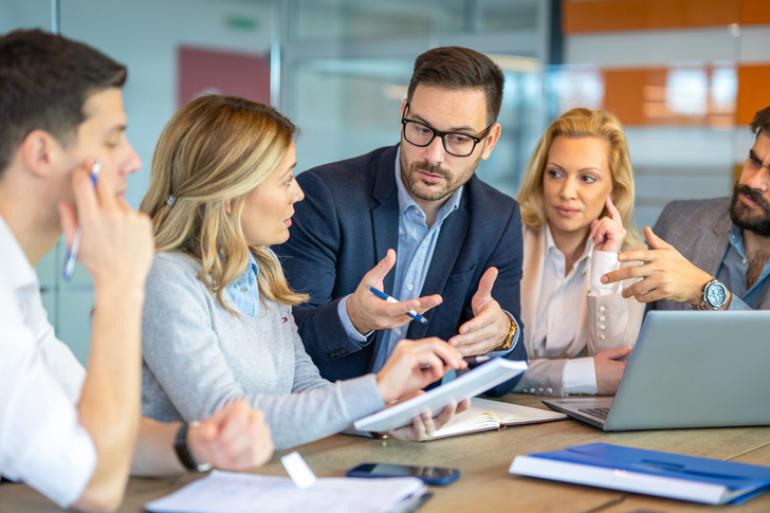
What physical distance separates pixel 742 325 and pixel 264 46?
838cm

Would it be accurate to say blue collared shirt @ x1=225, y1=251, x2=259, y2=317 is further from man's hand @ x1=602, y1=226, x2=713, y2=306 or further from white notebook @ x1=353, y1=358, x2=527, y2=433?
man's hand @ x1=602, y1=226, x2=713, y2=306

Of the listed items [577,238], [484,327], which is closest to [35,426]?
[484,327]

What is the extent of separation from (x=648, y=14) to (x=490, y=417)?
4.30 metres

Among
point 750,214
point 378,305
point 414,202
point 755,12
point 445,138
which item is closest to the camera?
point 378,305

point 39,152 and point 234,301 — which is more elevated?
point 39,152

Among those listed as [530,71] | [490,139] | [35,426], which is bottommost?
[35,426]

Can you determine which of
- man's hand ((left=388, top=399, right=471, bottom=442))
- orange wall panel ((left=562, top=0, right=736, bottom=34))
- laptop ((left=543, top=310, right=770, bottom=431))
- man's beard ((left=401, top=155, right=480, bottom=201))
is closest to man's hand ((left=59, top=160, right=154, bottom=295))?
man's hand ((left=388, top=399, right=471, bottom=442))

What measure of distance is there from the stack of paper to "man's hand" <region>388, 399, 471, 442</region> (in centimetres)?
31

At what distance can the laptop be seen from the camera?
2.15 meters

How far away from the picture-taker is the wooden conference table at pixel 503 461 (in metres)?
1.70

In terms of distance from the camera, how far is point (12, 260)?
164 cm

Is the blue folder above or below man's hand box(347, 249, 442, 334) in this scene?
below

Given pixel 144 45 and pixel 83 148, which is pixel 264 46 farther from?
pixel 83 148

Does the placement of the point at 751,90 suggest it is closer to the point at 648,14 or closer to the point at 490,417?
the point at 648,14
